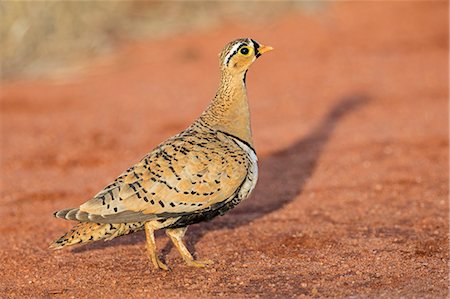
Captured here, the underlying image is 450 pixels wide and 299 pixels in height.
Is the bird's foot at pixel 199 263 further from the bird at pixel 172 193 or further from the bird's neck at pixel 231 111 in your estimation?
the bird's neck at pixel 231 111

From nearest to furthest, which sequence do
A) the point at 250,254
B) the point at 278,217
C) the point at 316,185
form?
the point at 250,254 < the point at 278,217 < the point at 316,185

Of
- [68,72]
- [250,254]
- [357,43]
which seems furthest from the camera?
[357,43]

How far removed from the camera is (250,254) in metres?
7.07

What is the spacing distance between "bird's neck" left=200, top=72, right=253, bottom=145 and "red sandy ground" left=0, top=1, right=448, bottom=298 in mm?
993

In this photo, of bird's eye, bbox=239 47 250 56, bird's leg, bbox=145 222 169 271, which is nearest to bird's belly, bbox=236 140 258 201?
bird's leg, bbox=145 222 169 271

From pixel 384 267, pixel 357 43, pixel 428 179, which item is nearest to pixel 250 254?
pixel 384 267

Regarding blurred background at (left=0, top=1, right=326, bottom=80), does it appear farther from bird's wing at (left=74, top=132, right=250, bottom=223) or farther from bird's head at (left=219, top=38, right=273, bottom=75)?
bird's wing at (left=74, top=132, right=250, bottom=223)

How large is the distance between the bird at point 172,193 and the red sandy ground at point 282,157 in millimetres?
339

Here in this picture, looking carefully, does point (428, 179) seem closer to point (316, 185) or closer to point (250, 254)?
point (316, 185)

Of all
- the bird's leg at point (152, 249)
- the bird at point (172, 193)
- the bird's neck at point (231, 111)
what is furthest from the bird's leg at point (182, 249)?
the bird's neck at point (231, 111)

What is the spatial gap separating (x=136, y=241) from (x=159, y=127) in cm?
477

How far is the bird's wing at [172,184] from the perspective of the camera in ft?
21.1

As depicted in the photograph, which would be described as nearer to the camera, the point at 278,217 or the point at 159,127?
the point at 278,217

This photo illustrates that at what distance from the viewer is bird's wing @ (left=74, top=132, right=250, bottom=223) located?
253 inches
